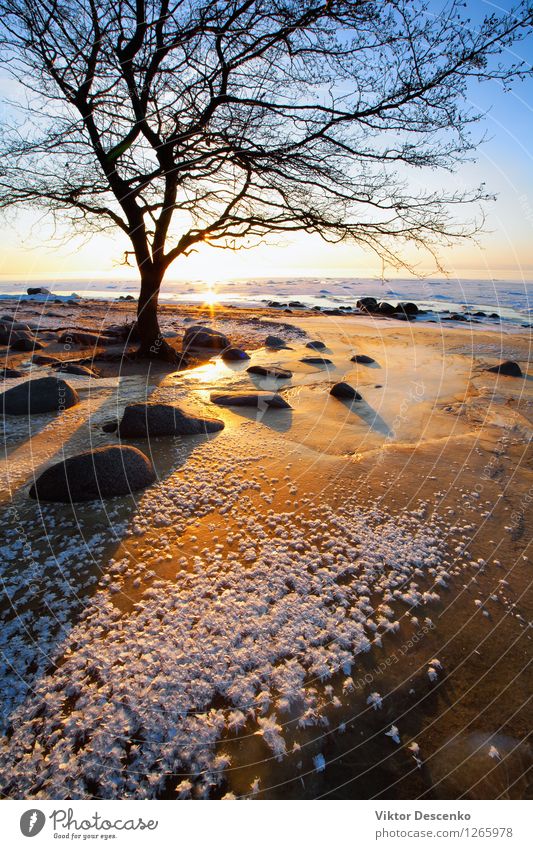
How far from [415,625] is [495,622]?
741 mm

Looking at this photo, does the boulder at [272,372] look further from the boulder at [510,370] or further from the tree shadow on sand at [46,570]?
the boulder at [510,370]

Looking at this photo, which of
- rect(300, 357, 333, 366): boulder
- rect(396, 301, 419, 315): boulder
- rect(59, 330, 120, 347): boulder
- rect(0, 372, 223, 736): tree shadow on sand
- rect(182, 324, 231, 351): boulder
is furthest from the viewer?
rect(396, 301, 419, 315): boulder

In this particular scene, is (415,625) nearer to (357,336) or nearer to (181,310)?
(357,336)

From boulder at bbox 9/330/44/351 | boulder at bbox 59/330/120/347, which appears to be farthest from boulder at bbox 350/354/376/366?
boulder at bbox 9/330/44/351

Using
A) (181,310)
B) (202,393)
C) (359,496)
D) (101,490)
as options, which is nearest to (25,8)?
(202,393)

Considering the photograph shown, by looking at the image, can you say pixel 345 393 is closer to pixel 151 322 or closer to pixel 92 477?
pixel 92 477

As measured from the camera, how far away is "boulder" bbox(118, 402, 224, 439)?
7.07m

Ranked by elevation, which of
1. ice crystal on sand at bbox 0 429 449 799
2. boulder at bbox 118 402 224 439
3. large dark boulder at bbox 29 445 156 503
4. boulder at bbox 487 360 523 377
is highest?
boulder at bbox 487 360 523 377

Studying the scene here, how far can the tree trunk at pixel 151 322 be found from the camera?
12109mm

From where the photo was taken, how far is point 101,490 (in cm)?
520
